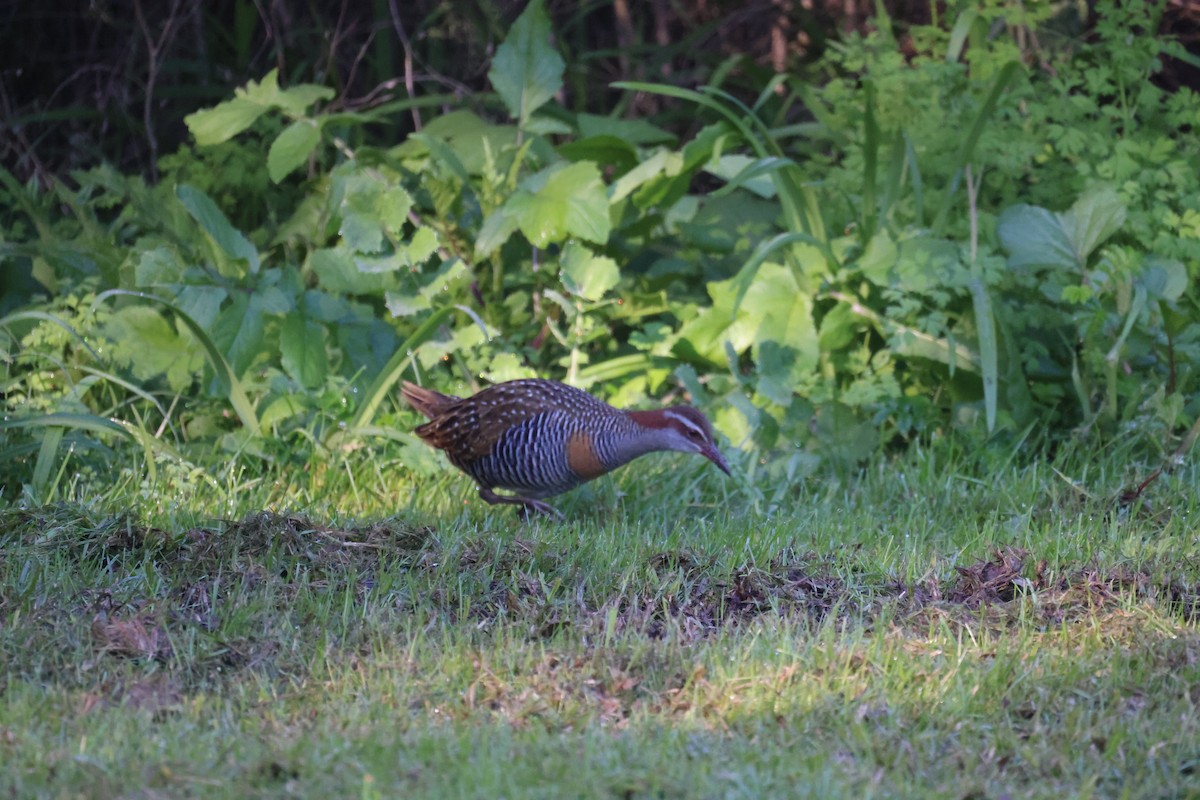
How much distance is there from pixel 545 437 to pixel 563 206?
4.63 ft

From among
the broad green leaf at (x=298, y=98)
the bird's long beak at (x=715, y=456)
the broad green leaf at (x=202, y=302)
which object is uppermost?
the broad green leaf at (x=298, y=98)

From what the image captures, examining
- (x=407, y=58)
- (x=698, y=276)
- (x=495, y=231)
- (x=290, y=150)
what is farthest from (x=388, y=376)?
(x=407, y=58)

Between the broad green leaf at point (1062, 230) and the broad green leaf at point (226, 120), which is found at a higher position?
the broad green leaf at point (226, 120)

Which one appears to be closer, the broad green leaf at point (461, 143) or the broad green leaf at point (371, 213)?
the broad green leaf at point (371, 213)

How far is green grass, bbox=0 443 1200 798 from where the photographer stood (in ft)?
10.0

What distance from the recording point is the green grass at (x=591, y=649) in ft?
10.0

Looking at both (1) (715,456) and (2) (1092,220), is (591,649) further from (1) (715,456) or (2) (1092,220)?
(2) (1092,220)

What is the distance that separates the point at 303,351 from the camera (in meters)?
5.96

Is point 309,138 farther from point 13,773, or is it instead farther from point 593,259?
point 13,773

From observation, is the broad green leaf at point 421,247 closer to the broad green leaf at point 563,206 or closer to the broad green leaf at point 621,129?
the broad green leaf at point 563,206

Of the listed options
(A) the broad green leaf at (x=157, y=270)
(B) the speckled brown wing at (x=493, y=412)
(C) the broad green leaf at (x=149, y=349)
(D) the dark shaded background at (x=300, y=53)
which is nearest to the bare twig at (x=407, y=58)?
(D) the dark shaded background at (x=300, y=53)

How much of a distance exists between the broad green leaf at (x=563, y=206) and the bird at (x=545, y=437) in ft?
3.22

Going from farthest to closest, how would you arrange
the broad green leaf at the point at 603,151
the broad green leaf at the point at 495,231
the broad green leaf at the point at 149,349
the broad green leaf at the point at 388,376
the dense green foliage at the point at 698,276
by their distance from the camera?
the broad green leaf at the point at 603,151, the broad green leaf at the point at 495,231, the broad green leaf at the point at 149,349, the dense green foliage at the point at 698,276, the broad green leaf at the point at 388,376

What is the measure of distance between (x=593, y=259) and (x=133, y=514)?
254 cm
